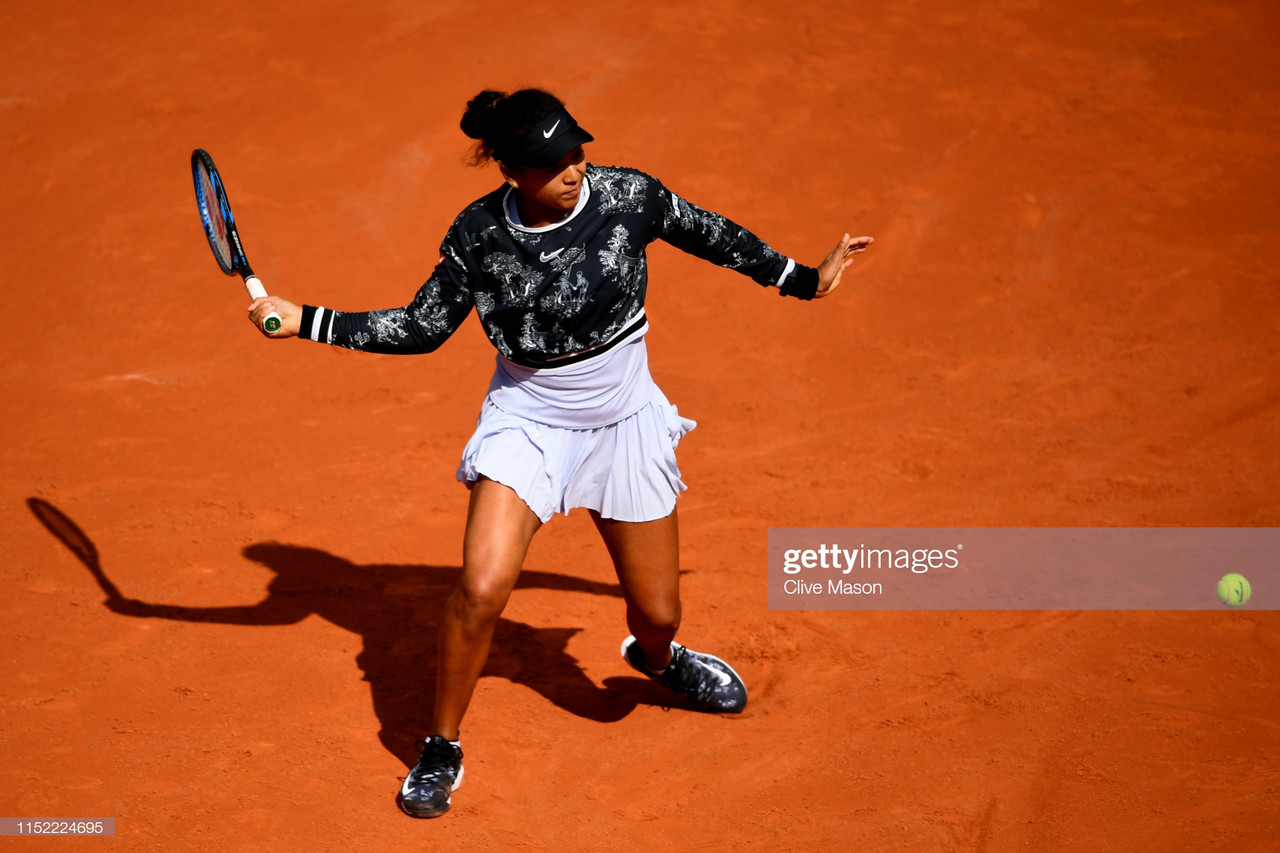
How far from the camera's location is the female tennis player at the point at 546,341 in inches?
148

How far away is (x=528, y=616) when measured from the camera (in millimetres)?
5348

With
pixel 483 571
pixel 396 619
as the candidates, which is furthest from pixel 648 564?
pixel 396 619

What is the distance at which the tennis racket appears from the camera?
14.1 feet

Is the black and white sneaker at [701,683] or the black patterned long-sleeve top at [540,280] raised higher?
the black patterned long-sleeve top at [540,280]

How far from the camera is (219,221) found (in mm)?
4629

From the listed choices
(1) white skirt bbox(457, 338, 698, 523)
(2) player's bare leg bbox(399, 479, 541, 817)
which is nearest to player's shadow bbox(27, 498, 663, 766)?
(2) player's bare leg bbox(399, 479, 541, 817)

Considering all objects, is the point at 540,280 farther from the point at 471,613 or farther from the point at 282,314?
the point at 471,613

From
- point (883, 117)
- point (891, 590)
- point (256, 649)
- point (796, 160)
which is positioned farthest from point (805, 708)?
point (883, 117)

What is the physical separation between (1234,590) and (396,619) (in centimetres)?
354

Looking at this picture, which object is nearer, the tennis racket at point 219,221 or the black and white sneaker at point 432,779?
the black and white sneaker at point 432,779

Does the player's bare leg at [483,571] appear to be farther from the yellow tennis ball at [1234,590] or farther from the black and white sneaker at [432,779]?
the yellow tennis ball at [1234,590]

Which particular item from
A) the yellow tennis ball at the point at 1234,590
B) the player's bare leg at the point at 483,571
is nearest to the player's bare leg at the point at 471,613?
the player's bare leg at the point at 483,571

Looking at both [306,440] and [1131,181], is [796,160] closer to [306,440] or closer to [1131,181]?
[1131,181]

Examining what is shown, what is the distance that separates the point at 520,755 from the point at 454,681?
59cm
